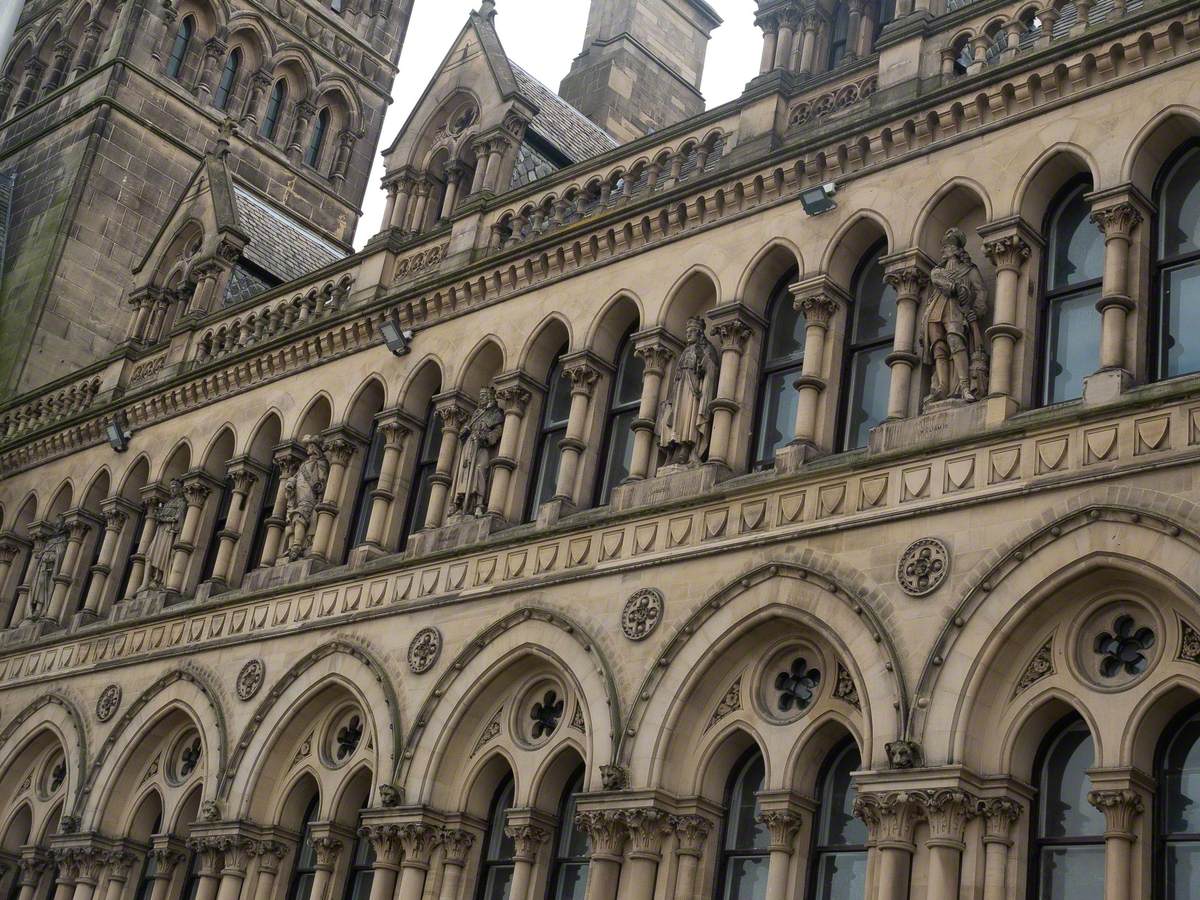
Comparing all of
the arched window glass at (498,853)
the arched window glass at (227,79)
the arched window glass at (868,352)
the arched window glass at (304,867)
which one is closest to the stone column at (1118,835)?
the arched window glass at (868,352)

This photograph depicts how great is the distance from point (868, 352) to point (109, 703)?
12.4 metres

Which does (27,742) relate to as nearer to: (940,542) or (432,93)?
(432,93)

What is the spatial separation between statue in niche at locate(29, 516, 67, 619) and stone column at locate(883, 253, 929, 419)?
15805 millimetres

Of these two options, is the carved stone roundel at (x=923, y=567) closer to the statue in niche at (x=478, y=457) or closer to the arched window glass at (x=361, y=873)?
the statue in niche at (x=478, y=457)

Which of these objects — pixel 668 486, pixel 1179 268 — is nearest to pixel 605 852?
pixel 668 486

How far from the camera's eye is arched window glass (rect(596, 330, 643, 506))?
773 inches

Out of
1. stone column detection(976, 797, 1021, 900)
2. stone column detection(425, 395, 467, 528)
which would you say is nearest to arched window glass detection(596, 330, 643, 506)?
stone column detection(425, 395, 467, 528)

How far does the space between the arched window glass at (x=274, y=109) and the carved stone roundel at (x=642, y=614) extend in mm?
24839

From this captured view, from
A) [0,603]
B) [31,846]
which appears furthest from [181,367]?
[31,846]

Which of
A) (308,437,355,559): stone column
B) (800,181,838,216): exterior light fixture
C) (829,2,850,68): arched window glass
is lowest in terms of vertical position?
(308,437,355,559): stone column

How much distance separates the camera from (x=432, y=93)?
2514 cm

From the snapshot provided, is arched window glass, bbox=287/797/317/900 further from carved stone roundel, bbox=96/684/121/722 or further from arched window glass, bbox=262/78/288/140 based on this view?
arched window glass, bbox=262/78/288/140

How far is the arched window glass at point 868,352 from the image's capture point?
17391 millimetres

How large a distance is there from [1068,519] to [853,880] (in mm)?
3805
